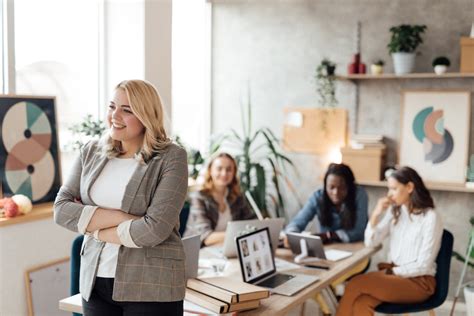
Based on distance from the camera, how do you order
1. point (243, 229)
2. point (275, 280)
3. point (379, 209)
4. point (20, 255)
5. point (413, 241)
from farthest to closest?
1. point (379, 209)
2. point (413, 241)
3. point (20, 255)
4. point (243, 229)
5. point (275, 280)

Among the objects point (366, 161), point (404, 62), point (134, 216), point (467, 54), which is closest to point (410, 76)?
point (404, 62)

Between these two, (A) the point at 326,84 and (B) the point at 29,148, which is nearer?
(B) the point at 29,148

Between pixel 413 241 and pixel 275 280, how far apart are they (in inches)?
42.9

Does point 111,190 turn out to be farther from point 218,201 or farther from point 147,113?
point 218,201

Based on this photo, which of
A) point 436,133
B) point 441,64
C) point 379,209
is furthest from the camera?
point 436,133

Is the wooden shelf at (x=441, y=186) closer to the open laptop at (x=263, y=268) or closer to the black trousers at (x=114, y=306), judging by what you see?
the open laptop at (x=263, y=268)

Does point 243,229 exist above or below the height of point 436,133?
below

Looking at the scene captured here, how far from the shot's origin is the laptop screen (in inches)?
107

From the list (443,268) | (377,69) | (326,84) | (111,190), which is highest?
(377,69)

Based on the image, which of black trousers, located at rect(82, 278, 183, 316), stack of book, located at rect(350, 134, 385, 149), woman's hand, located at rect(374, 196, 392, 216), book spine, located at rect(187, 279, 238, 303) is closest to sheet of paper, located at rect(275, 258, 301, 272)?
book spine, located at rect(187, 279, 238, 303)

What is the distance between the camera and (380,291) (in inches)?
134

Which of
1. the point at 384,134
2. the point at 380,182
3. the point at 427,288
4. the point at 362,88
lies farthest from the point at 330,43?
the point at 427,288

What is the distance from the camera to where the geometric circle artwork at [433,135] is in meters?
4.73

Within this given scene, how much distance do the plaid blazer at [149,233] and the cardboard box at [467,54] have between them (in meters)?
3.07
